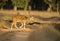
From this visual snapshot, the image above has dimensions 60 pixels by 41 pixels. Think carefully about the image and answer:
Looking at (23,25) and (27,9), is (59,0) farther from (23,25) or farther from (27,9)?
(23,25)

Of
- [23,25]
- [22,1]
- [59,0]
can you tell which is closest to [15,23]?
[23,25]

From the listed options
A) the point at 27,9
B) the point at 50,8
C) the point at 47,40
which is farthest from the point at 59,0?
the point at 47,40

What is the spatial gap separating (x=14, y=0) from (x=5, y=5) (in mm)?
4688

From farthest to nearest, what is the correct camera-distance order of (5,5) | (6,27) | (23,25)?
(5,5) < (23,25) < (6,27)

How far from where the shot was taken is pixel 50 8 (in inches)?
1777

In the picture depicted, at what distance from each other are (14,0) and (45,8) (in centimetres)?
737

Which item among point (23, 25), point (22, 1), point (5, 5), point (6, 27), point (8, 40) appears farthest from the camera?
point (5, 5)

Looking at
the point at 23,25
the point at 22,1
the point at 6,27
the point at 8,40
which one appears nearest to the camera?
the point at 8,40

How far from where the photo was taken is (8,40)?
13.6m

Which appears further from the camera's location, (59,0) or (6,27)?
(59,0)

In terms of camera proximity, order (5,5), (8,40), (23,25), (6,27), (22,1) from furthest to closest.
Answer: (5,5) < (22,1) < (23,25) < (6,27) < (8,40)

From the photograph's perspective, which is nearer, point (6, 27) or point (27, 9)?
point (6, 27)

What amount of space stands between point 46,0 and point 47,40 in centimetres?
3052

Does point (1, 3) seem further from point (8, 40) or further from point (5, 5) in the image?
point (8, 40)
